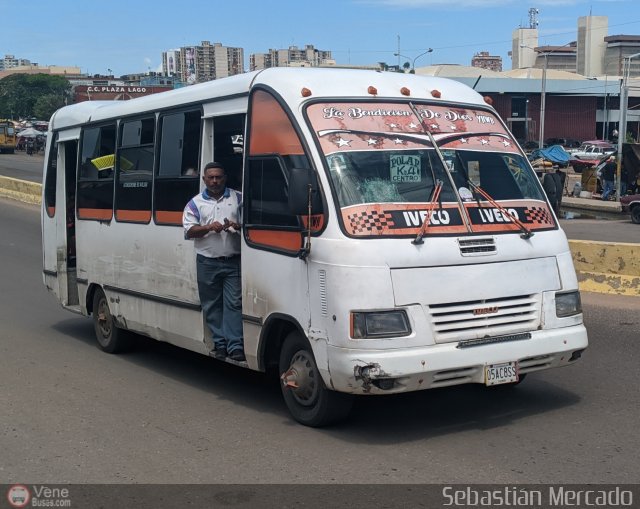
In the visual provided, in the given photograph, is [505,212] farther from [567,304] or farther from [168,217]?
[168,217]

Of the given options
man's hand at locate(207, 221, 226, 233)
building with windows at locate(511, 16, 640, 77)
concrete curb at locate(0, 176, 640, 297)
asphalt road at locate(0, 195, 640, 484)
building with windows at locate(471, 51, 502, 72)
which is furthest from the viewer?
building with windows at locate(471, 51, 502, 72)

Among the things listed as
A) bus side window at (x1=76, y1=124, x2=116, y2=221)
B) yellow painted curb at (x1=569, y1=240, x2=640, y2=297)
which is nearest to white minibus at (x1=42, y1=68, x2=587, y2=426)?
bus side window at (x1=76, y1=124, x2=116, y2=221)

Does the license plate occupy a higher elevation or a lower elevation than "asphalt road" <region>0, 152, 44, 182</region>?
lower

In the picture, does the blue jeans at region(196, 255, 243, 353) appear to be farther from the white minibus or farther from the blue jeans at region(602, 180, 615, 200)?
the blue jeans at region(602, 180, 615, 200)

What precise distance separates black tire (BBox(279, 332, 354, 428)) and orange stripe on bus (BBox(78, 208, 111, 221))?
3.50 metres

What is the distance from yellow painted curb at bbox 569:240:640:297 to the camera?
1144 centimetres

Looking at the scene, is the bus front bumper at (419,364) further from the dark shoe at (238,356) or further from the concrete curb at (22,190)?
the concrete curb at (22,190)

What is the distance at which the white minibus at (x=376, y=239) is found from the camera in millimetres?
5785

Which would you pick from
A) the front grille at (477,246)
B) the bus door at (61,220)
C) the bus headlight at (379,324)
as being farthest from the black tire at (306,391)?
the bus door at (61,220)

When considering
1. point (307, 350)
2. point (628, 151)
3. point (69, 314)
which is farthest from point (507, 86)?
point (307, 350)

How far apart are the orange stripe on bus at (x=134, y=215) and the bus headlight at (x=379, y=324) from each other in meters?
3.33

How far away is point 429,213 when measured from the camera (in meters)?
6.12

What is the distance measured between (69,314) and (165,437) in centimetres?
614

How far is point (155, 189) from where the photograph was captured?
8266mm
